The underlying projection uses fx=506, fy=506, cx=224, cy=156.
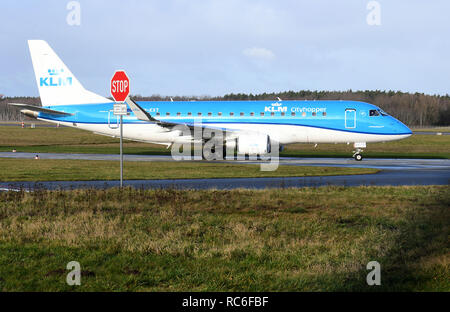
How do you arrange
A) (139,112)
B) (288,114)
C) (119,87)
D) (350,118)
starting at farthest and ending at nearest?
(288,114), (350,118), (139,112), (119,87)

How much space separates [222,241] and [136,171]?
16.5 meters

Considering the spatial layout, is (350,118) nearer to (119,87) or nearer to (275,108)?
(275,108)

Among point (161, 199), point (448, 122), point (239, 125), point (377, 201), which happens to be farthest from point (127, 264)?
point (448, 122)

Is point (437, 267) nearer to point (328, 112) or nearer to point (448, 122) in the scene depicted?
point (328, 112)

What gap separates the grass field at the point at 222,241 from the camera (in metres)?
7.99

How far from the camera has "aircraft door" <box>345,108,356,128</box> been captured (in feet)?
112

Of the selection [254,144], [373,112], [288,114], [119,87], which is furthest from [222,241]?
[373,112]

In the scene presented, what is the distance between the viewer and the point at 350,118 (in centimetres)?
3431

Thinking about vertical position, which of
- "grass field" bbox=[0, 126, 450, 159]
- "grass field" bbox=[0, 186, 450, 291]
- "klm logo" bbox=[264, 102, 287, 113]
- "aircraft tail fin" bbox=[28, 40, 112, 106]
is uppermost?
"aircraft tail fin" bbox=[28, 40, 112, 106]

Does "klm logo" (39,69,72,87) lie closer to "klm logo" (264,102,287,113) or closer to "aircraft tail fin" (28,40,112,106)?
"aircraft tail fin" (28,40,112,106)

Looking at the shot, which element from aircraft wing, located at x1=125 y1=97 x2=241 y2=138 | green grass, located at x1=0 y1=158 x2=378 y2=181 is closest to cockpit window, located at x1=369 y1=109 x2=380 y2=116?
green grass, located at x1=0 y1=158 x2=378 y2=181

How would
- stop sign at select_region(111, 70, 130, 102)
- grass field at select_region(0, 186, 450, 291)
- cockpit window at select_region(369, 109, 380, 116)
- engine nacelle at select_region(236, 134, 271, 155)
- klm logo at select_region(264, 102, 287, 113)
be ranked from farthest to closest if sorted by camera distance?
klm logo at select_region(264, 102, 287, 113), cockpit window at select_region(369, 109, 380, 116), engine nacelle at select_region(236, 134, 271, 155), stop sign at select_region(111, 70, 130, 102), grass field at select_region(0, 186, 450, 291)

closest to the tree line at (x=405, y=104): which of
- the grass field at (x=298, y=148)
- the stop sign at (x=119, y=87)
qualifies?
the grass field at (x=298, y=148)
